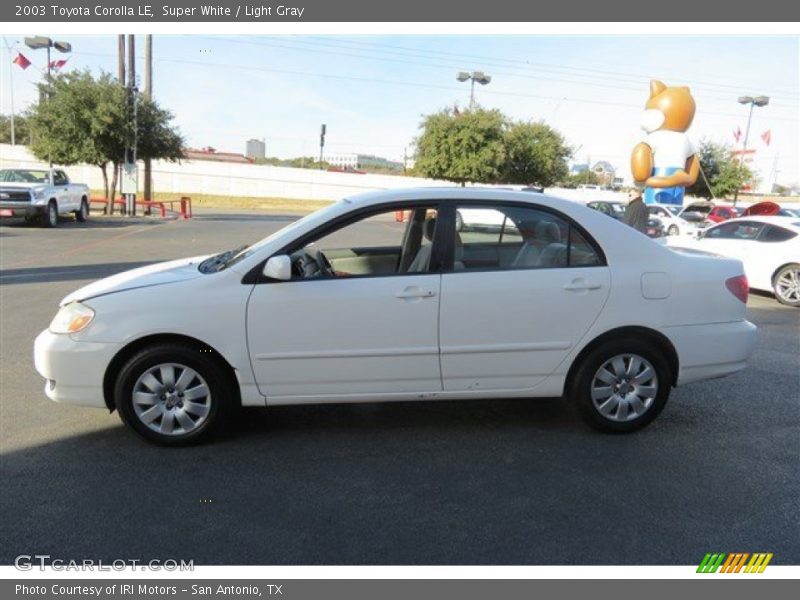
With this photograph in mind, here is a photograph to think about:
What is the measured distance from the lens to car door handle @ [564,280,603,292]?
4.16 metres

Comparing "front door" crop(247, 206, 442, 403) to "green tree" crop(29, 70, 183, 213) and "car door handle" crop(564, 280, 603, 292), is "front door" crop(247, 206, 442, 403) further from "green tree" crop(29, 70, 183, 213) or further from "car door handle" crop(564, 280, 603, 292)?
"green tree" crop(29, 70, 183, 213)

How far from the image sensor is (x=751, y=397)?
17.3ft

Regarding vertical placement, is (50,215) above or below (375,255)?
below

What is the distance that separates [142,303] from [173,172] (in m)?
54.1

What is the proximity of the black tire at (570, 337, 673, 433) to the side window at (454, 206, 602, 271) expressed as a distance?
23.8 inches

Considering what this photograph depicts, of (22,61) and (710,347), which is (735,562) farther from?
(22,61)

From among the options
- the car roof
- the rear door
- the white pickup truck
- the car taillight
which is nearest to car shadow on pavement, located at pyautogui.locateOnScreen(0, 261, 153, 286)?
the car roof

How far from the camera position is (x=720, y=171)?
4238 cm

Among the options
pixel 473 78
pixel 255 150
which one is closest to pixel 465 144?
pixel 473 78

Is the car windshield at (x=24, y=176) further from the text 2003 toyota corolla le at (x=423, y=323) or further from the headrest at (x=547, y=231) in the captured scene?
the headrest at (x=547, y=231)

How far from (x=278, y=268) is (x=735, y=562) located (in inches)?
114

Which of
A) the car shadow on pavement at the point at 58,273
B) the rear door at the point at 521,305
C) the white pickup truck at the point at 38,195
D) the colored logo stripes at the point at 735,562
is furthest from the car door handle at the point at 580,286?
the white pickup truck at the point at 38,195

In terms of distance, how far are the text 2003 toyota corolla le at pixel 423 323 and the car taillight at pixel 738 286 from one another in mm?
12

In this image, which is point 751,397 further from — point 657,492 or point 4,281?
point 4,281
